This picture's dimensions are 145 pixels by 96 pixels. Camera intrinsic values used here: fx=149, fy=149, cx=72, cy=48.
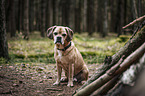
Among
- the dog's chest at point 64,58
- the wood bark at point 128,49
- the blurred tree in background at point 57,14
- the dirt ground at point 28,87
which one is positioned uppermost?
the blurred tree in background at point 57,14

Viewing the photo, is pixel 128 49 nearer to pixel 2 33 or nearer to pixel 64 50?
pixel 64 50

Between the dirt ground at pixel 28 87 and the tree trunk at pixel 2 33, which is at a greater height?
the tree trunk at pixel 2 33

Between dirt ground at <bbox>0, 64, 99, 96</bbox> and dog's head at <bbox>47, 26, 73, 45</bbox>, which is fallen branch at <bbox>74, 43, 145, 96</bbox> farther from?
dog's head at <bbox>47, 26, 73, 45</bbox>

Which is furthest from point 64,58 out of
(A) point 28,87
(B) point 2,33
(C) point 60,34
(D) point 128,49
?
(B) point 2,33

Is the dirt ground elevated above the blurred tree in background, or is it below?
below

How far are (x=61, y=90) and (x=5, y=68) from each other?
8.21 ft

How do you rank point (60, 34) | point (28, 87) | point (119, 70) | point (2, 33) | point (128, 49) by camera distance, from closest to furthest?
point (119, 70) → point (128, 49) → point (28, 87) → point (60, 34) → point (2, 33)

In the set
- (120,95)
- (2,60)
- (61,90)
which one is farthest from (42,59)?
(120,95)

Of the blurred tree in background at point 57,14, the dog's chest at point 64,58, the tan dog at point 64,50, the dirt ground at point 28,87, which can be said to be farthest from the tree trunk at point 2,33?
the blurred tree in background at point 57,14

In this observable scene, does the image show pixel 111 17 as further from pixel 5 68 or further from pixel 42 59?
pixel 5 68

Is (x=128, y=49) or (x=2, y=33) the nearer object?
(x=128, y=49)

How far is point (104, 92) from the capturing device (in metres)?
2.80

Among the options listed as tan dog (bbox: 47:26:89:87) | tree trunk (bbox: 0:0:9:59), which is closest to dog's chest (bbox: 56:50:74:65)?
tan dog (bbox: 47:26:89:87)

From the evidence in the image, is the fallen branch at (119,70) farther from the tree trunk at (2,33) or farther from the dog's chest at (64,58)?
the tree trunk at (2,33)
